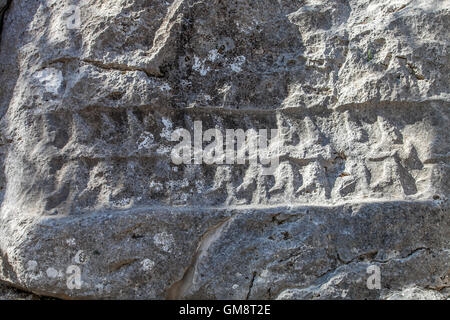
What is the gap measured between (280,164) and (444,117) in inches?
29.9

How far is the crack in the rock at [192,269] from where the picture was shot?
2086 mm

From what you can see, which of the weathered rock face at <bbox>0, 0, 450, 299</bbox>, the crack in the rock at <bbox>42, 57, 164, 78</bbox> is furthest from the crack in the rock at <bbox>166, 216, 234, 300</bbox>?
the crack in the rock at <bbox>42, 57, 164, 78</bbox>

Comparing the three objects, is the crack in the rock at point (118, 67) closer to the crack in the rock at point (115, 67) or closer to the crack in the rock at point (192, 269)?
the crack in the rock at point (115, 67)

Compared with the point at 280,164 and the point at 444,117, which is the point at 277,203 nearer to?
the point at 280,164

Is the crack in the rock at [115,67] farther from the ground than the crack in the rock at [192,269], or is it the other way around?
the crack in the rock at [115,67]

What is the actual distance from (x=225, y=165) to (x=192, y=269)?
18.9 inches

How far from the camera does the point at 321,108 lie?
7.52 ft

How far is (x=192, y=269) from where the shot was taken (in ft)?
6.88

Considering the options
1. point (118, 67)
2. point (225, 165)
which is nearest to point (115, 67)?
point (118, 67)

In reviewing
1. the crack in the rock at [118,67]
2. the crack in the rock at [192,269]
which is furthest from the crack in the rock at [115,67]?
the crack in the rock at [192,269]

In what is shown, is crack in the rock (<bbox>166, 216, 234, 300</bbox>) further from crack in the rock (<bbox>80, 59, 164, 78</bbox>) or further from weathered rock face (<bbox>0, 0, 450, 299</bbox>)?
crack in the rock (<bbox>80, 59, 164, 78</bbox>)

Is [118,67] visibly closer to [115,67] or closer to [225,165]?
[115,67]

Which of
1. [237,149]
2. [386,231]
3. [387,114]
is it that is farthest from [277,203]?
[387,114]

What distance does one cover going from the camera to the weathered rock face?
2.06 m
